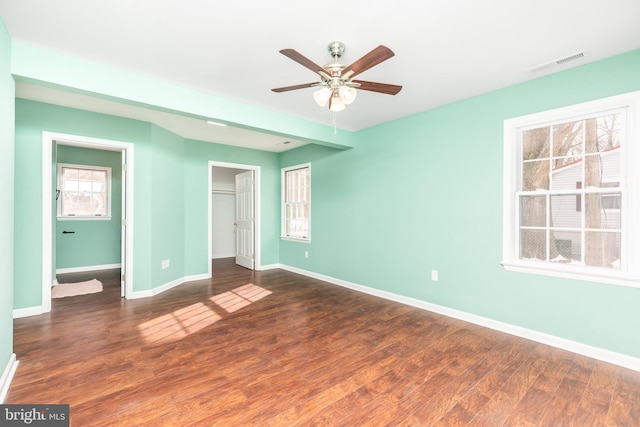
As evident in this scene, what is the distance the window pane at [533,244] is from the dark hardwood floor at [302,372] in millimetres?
862

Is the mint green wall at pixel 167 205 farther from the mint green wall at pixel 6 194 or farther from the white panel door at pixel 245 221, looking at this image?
the mint green wall at pixel 6 194

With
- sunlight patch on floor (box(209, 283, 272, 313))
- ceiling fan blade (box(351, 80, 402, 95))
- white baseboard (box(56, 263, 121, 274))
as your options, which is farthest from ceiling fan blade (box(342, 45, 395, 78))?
white baseboard (box(56, 263, 121, 274))

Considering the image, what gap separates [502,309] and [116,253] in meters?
7.15

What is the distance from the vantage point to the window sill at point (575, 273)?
235 cm

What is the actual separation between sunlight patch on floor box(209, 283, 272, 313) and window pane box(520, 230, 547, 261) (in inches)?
133

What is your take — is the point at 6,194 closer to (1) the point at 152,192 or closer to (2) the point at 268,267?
(1) the point at 152,192

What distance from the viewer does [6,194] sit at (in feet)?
6.76

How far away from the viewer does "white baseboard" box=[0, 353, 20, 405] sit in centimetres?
189

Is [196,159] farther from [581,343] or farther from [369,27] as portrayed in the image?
[581,343]

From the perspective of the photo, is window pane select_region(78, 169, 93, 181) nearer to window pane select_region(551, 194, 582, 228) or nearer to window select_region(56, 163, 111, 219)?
window select_region(56, 163, 111, 219)

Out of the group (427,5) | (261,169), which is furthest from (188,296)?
(427,5)

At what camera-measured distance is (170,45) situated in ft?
7.39

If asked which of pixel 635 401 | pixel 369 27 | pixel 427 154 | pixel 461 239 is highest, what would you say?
pixel 369 27

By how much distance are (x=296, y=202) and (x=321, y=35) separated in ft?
13.4
